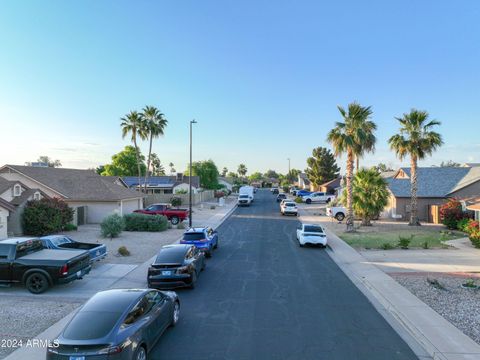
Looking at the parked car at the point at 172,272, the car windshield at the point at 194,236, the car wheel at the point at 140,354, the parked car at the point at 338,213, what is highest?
the parked car at the point at 338,213

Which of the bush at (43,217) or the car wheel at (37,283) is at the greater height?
the bush at (43,217)

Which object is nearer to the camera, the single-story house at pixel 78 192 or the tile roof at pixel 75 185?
the single-story house at pixel 78 192

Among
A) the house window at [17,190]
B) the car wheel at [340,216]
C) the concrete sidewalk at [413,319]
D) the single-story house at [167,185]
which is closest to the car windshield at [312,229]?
the concrete sidewalk at [413,319]

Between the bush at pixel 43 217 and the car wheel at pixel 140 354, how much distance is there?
20774 mm

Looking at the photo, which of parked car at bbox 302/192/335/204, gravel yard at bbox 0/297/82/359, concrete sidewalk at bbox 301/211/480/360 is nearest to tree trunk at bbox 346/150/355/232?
concrete sidewalk at bbox 301/211/480/360

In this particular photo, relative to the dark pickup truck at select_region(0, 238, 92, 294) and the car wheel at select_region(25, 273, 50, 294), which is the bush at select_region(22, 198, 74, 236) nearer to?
the dark pickup truck at select_region(0, 238, 92, 294)

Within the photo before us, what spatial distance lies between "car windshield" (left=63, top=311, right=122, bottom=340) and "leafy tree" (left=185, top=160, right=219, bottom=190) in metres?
73.5

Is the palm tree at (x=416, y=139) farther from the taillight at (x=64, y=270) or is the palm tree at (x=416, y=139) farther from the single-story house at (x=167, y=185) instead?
the single-story house at (x=167, y=185)

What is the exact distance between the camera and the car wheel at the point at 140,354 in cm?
701

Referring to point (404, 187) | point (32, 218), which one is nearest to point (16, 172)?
point (32, 218)

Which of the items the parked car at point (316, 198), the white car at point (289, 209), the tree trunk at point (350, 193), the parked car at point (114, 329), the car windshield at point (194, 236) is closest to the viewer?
the parked car at point (114, 329)

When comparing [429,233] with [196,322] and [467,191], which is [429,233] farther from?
[196,322]

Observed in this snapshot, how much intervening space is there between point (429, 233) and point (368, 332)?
69.3 feet

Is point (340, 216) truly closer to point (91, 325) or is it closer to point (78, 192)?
point (78, 192)
